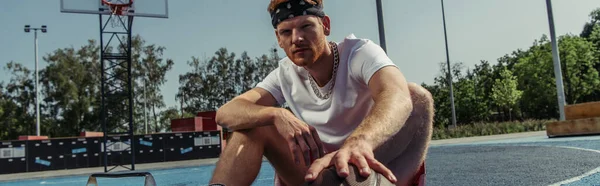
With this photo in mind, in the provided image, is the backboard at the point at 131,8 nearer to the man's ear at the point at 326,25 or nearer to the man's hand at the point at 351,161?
the man's ear at the point at 326,25


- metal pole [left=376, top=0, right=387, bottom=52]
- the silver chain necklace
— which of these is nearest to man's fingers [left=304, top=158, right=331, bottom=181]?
the silver chain necklace

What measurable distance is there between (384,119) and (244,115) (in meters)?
0.56

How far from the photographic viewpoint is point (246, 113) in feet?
5.89

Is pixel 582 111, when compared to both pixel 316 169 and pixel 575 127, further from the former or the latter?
pixel 316 169

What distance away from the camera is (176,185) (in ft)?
29.3

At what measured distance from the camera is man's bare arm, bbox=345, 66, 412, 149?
1.35 metres

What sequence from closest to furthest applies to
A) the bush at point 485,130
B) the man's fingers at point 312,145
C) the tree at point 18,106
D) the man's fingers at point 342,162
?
1. the man's fingers at point 342,162
2. the man's fingers at point 312,145
3. the bush at point 485,130
4. the tree at point 18,106

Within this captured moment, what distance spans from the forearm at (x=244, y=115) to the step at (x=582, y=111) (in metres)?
13.6

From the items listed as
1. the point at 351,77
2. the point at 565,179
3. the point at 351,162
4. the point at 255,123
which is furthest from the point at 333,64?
the point at 565,179

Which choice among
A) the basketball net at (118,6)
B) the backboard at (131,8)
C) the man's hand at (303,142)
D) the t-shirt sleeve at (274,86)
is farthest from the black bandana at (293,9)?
the basketball net at (118,6)

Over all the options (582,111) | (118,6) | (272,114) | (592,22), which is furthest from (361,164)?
(592,22)

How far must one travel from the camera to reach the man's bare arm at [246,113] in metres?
1.72

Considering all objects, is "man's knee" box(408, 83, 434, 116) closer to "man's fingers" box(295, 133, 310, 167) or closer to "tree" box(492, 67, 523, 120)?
"man's fingers" box(295, 133, 310, 167)

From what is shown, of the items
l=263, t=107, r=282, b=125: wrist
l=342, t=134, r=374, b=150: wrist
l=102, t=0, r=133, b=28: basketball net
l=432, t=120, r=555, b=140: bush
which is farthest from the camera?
l=432, t=120, r=555, b=140: bush
